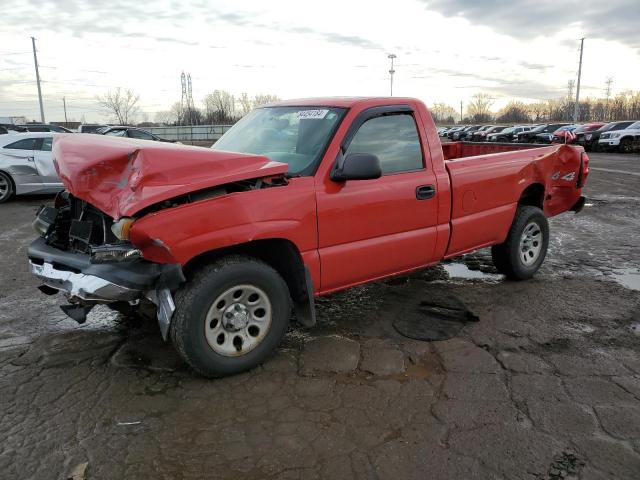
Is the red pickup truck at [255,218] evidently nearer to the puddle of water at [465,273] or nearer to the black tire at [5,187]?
the puddle of water at [465,273]

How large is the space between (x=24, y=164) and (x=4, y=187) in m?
0.70

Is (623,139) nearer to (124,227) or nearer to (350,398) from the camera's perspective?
(350,398)

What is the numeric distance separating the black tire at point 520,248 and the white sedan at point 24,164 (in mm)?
9605

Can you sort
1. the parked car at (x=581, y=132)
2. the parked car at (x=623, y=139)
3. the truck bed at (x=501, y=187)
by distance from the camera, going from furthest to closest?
the parked car at (x=581, y=132)
the parked car at (x=623, y=139)
the truck bed at (x=501, y=187)

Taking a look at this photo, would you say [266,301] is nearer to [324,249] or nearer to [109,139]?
[324,249]

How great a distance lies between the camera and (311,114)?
4.16 m

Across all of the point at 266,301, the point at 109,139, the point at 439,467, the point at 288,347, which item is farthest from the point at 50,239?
the point at 439,467

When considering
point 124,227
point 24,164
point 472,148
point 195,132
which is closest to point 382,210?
point 124,227

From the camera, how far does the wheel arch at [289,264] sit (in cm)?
360

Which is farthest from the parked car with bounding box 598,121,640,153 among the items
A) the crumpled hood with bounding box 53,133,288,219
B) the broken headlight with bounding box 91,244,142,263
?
the broken headlight with bounding box 91,244,142,263

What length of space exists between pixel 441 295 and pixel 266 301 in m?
2.29

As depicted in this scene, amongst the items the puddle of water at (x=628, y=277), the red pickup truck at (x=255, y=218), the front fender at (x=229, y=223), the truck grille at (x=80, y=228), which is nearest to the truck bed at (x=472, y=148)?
the red pickup truck at (x=255, y=218)

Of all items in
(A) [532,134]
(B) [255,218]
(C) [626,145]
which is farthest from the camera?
(A) [532,134]

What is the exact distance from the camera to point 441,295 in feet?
16.9
